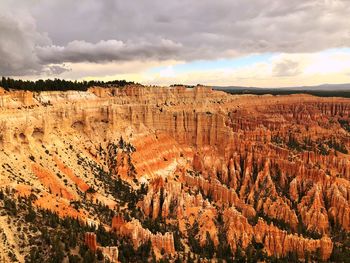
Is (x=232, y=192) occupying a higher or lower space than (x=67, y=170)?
lower

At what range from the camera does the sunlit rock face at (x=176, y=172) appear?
149 feet

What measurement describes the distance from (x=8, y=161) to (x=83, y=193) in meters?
9.51

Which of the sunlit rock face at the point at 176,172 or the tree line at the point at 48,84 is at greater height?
the tree line at the point at 48,84

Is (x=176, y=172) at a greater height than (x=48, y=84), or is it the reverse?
(x=48, y=84)

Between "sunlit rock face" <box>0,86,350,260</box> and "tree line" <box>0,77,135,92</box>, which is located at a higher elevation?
"tree line" <box>0,77,135,92</box>

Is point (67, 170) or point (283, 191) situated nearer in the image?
point (67, 170)

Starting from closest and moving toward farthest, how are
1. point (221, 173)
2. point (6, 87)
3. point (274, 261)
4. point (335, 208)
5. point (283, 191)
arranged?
point (274, 261), point (6, 87), point (335, 208), point (283, 191), point (221, 173)

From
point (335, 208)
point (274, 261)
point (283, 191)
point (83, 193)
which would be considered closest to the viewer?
point (274, 261)

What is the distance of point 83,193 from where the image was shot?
163 ft

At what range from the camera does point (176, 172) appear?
66562mm

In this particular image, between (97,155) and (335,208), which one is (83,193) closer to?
(97,155)

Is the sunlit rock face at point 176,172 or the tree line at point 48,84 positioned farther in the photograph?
the tree line at point 48,84

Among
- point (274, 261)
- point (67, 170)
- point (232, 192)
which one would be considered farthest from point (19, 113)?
point (274, 261)

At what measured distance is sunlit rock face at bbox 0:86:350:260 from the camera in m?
45.3
